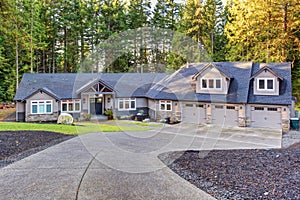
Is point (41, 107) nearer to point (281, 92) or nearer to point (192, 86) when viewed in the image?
point (192, 86)

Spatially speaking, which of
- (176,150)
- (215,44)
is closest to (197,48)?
(215,44)

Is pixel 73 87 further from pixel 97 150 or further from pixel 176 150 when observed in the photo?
pixel 176 150

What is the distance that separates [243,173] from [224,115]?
→ 1140 centimetres

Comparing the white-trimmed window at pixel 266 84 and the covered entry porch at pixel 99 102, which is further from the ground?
the white-trimmed window at pixel 266 84

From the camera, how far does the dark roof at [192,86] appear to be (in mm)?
17641

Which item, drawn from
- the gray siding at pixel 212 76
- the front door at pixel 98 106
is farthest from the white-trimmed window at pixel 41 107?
the gray siding at pixel 212 76

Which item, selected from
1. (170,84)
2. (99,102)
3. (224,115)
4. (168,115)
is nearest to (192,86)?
(170,84)

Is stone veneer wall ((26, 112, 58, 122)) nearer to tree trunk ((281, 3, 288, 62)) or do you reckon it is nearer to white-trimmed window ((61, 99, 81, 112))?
white-trimmed window ((61, 99, 81, 112))

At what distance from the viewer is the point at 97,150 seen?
10.1 m

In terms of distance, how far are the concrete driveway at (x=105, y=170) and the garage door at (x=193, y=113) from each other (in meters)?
5.53

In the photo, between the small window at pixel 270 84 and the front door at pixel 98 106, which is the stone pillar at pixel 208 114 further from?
the front door at pixel 98 106

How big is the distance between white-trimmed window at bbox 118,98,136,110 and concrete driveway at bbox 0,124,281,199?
927 centimetres

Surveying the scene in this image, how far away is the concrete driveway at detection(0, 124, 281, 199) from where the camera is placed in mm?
5840

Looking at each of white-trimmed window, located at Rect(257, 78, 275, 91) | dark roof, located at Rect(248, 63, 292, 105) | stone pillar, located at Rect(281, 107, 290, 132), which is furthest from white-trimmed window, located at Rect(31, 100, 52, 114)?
stone pillar, located at Rect(281, 107, 290, 132)
